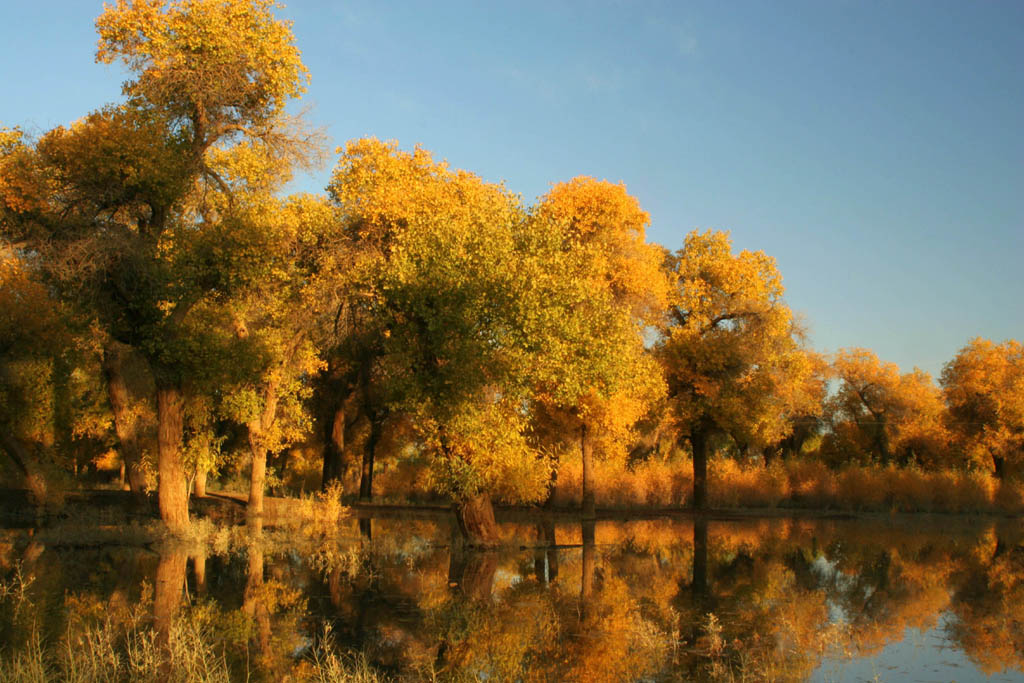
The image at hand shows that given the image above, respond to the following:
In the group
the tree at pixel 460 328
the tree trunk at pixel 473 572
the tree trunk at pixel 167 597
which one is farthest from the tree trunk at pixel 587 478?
the tree trunk at pixel 167 597

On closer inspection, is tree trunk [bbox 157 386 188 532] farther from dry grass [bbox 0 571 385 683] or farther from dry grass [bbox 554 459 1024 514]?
dry grass [bbox 554 459 1024 514]

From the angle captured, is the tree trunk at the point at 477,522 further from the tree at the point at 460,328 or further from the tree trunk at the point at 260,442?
the tree trunk at the point at 260,442

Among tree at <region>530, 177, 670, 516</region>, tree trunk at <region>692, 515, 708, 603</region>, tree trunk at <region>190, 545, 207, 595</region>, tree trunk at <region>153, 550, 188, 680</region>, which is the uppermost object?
tree at <region>530, 177, 670, 516</region>

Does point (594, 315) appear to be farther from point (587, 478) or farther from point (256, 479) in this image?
point (256, 479)

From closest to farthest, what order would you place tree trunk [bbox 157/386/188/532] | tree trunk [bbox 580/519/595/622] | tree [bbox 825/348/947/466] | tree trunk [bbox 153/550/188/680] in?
tree trunk [bbox 153/550/188/680] → tree trunk [bbox 580/519/595/622] → tree trunk [bbox 157/386/188/532] → tree [bbox 825/348/947/466]

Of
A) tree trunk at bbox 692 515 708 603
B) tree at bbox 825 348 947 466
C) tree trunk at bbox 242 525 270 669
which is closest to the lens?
tree trunk at bbox 242 525 270 669

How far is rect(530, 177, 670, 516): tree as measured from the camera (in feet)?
73.4

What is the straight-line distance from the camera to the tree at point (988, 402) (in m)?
50.7

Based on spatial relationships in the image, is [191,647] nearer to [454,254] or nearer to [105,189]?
[454,254]

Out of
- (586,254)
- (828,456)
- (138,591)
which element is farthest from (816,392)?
(138,591)

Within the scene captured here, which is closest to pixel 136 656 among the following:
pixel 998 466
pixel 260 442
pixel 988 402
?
pixel 260 442

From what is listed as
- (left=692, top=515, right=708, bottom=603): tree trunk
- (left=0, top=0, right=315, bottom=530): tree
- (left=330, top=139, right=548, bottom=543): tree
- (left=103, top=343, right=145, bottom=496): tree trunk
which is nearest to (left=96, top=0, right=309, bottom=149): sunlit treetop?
(left=0, top=0, right=315, bottom=530): tree

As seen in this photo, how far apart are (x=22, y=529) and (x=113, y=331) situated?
952cm

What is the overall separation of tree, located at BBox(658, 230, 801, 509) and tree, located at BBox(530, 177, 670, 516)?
182 centimetres
